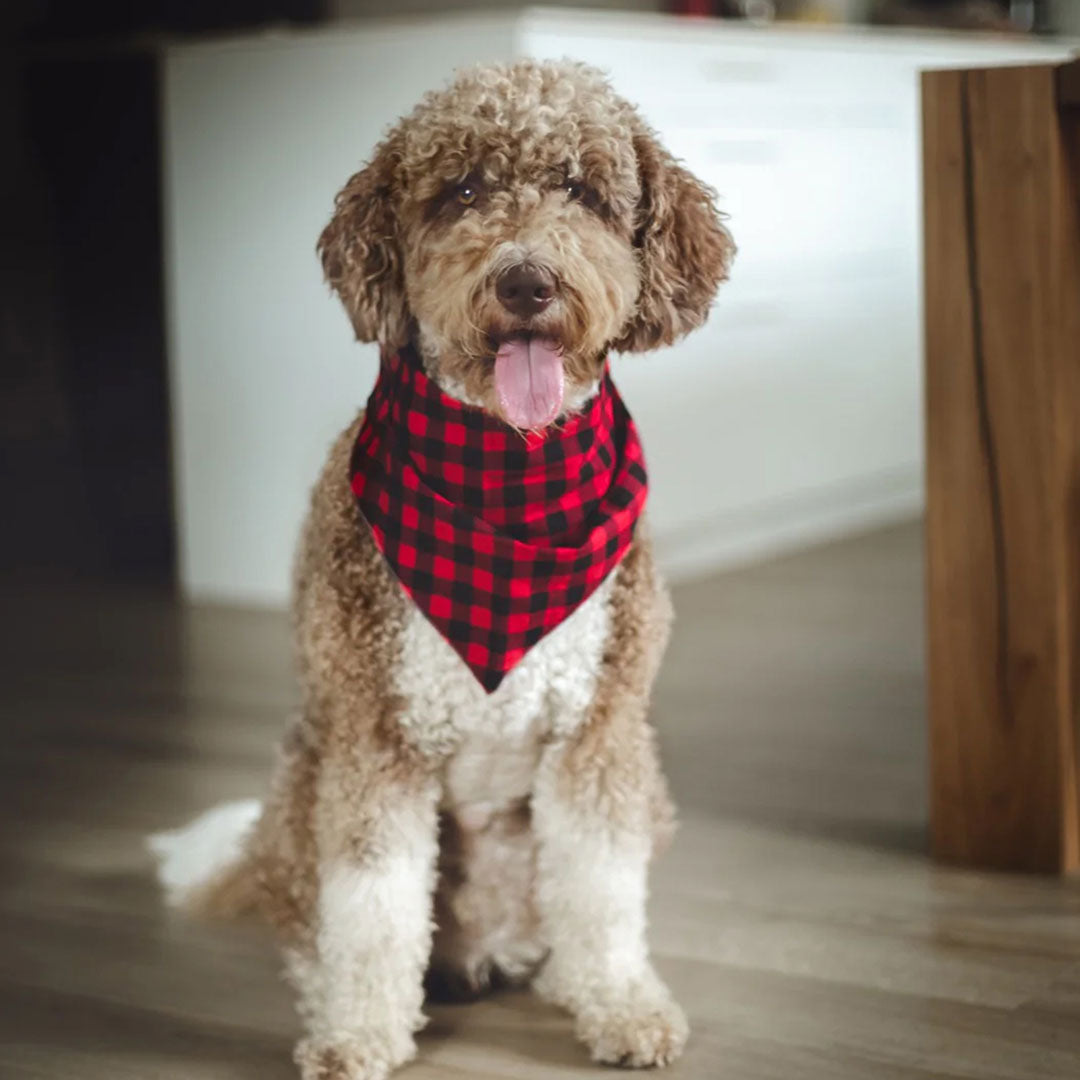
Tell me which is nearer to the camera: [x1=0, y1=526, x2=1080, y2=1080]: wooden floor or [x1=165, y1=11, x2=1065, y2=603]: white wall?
[x1=0, y1=526, x2=1080, y2=1080]: wooden floor

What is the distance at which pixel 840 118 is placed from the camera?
4590 mm

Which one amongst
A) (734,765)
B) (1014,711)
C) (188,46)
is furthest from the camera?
(188,46)

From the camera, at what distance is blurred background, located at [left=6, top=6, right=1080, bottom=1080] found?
1976 millimetres

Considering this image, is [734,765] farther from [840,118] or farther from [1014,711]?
[840,118]

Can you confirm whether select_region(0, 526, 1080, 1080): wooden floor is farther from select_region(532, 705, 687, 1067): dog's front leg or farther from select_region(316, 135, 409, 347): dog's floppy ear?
select_region(316, 135, 409, 347): dog's floppy ear

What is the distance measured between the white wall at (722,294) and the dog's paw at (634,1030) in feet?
7.19

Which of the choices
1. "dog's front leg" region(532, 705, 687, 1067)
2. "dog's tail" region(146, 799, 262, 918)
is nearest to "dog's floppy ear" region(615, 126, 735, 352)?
"dog's front leg" region(532, 705, 687, 1067)

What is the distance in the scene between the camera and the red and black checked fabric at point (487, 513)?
1751mm

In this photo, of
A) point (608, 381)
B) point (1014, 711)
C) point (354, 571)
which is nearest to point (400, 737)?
point (354, 571)

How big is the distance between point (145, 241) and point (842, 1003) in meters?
3.12

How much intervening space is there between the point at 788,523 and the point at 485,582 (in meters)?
3.06

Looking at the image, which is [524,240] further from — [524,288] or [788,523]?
[788,523]

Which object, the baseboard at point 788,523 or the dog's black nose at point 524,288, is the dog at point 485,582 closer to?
the dog's black nose at point 524,288

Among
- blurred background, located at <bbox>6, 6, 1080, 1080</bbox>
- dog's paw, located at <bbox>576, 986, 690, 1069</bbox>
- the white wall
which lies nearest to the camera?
dog's paw, located at <bbox>576, 986, 690, 1069</bbox>
